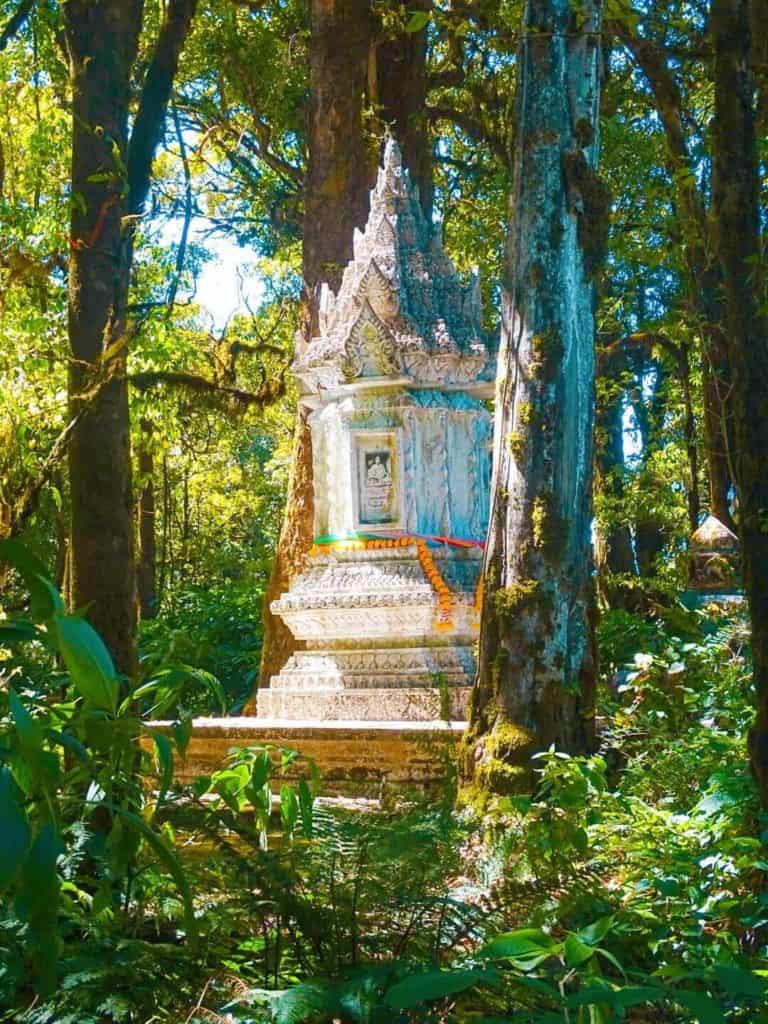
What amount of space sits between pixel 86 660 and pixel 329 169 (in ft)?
35.1

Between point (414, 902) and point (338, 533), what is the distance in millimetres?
6951

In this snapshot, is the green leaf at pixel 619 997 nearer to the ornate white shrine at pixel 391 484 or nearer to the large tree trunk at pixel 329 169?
the ornate white shrine at pixel 391 484

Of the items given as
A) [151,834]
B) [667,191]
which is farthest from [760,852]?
[667,191]

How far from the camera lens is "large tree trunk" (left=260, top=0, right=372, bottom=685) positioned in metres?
11.6

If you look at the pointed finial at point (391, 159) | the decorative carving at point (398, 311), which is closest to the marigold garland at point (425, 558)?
the decorative carving at point (398, 311)

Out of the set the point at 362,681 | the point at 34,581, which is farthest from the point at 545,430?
the point at 34,581

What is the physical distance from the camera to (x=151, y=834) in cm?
195

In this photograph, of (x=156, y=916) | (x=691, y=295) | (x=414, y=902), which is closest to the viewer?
(x=414, y=902)

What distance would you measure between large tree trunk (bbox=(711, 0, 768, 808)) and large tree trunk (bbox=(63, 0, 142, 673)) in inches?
136

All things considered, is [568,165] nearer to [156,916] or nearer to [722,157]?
[722,157]

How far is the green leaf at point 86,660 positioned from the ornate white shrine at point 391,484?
Result: 22.5ft

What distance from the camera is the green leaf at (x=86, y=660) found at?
191 centimetres

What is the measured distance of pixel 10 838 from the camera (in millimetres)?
1457

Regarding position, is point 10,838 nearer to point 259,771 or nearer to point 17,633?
point 17,633
